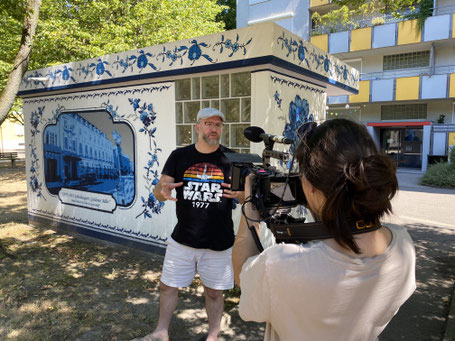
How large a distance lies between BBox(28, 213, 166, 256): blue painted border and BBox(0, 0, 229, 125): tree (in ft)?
17.7

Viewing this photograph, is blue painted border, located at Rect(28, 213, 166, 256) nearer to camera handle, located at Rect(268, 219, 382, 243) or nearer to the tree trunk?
the tree trunk

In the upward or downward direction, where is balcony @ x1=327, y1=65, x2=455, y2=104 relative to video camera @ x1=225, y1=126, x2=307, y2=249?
upward

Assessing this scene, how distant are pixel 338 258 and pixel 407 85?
17.5 m

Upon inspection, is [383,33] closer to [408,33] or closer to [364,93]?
[408,33]

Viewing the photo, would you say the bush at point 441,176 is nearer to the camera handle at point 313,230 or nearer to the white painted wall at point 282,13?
the white painted wall at point 282,13

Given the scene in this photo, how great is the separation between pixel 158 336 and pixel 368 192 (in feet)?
7.74

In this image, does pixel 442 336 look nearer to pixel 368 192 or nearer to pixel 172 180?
pixel 172 180

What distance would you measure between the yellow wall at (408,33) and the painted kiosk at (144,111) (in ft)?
41.2

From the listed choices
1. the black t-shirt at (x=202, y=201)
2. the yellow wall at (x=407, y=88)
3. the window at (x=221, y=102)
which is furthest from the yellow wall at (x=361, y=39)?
the black t-shirt at (x=202, y=201)

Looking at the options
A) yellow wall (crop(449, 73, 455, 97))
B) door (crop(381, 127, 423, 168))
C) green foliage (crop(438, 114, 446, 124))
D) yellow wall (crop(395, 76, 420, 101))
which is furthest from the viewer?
door (crop(381, 127, 423, 168))

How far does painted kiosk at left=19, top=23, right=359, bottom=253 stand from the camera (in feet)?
12.5

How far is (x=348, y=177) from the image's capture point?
2.87 feet

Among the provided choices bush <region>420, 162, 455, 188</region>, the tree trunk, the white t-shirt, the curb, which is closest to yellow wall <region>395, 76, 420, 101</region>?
bush <region>420, 162, 455, 188</region>

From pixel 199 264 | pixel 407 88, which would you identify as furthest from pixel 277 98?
pixel 407 88
